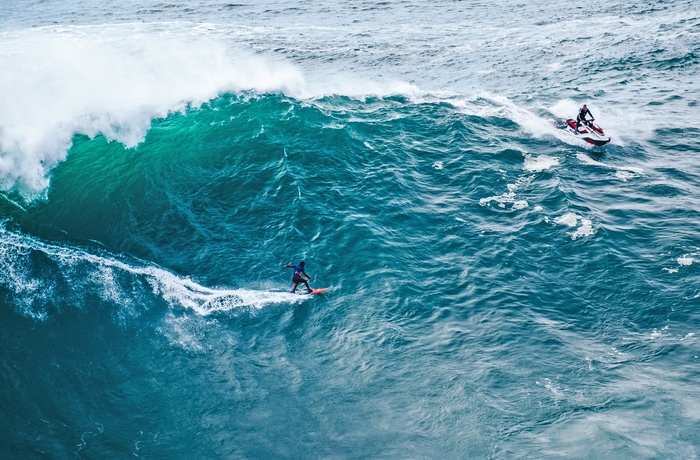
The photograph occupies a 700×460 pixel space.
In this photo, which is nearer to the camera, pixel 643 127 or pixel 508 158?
pixel 508 158

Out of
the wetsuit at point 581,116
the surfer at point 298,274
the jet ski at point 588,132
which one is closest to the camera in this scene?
the surfer at point 298,274

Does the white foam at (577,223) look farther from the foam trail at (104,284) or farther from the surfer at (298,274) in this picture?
the foam trail at (104,284)

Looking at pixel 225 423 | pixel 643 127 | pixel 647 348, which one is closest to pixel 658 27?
pixel 643 127

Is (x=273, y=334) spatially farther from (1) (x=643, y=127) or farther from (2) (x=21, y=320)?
(1) (x=643, y=127)

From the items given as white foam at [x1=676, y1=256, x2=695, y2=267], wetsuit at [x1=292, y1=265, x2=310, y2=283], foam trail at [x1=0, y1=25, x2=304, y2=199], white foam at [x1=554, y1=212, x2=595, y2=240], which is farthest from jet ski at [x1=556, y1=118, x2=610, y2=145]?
wetsuit at [x1=292, y1=265, x2=310, y2=283]

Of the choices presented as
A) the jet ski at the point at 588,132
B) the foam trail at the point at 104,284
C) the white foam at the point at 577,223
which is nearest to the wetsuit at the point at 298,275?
the foam trail at the point at 104,284

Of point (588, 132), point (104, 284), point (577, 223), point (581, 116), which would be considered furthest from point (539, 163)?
point (104, 284)

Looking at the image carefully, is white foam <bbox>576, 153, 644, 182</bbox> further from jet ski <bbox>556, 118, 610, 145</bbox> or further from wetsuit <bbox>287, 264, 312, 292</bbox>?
wetsuit <bbox>287, 264, 312, 292</bbox>
